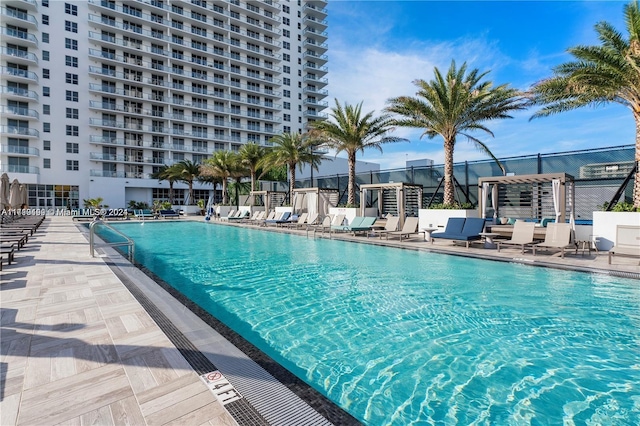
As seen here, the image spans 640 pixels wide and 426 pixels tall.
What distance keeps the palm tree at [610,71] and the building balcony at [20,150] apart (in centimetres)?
4888

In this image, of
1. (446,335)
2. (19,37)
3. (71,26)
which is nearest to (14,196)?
(446,335)

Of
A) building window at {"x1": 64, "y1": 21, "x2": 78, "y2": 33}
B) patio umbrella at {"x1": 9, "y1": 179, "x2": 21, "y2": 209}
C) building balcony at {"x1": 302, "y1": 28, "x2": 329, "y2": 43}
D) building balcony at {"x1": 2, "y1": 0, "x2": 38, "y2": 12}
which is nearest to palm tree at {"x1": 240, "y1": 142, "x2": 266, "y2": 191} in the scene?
patio umbrella at {"x1": 9, "y1": 179, "x2": 21, "y2": 209}

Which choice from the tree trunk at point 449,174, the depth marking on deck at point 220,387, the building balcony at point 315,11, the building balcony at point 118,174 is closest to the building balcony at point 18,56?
the building balcony at point 118,174

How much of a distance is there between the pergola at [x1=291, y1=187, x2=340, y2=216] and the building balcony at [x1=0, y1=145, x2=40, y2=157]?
3530cm

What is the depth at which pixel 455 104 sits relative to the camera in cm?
1300

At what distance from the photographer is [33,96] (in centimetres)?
3775

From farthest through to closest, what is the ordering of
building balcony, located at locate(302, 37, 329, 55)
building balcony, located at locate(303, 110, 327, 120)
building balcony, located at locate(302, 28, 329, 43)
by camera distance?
building balcony, located at locate(303, 110, 327, 120) < building balcony, located at locate(302, 37, 329, 55) < building balcony, located at locate(302, 28, 329, 43)

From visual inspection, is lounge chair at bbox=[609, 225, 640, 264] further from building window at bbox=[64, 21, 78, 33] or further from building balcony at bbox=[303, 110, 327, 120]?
building balcony at bbox=[303, 110, 327, 120]

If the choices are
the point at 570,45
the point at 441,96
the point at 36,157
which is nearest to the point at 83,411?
the point at 570,45

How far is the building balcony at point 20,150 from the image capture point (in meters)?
36.3

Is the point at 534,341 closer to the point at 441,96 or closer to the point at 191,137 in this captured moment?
the point at 441,96

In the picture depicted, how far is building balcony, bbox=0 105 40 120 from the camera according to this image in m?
36.3

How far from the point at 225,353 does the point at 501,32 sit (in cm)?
1819

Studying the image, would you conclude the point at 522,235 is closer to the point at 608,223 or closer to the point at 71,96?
the point at 608,223
